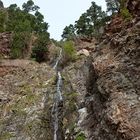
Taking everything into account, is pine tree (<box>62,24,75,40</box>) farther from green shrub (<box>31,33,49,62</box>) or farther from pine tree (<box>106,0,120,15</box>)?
green shrub (<box>31,33,49,62</box>)

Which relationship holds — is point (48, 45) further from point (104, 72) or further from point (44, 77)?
point (104, 72)

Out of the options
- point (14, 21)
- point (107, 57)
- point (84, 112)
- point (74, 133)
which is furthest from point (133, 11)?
point (14, 21)

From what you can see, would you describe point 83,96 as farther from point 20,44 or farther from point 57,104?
point 20,44

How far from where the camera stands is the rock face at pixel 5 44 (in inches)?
2453

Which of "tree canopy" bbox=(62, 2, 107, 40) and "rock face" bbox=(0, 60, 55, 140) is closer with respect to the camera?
"rock face" bbox=(0, 60, 55, 140)

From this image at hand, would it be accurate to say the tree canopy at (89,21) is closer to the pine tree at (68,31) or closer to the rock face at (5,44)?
the pine tree at (68,31)

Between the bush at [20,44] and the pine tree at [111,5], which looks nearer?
the bush at [20,44]

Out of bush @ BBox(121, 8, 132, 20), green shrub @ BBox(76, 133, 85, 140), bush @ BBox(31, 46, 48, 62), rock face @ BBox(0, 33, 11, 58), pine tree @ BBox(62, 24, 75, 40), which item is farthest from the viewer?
pine tree @ BBox(62, 24, 75, 40)

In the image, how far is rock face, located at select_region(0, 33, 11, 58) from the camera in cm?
6230

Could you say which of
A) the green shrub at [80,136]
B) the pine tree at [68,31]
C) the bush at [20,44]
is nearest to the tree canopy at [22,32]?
the bush at [20,44]

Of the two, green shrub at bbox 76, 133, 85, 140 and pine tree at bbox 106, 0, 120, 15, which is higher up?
pine tree at bbox 106, 0, 120, 15

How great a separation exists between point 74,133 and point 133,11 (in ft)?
53.8

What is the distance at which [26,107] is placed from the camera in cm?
4178

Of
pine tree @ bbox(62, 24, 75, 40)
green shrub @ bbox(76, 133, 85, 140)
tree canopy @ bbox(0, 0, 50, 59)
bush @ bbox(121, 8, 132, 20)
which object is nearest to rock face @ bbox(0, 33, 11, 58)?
tree canopy @ bbox(0, 0, 50, 59)
